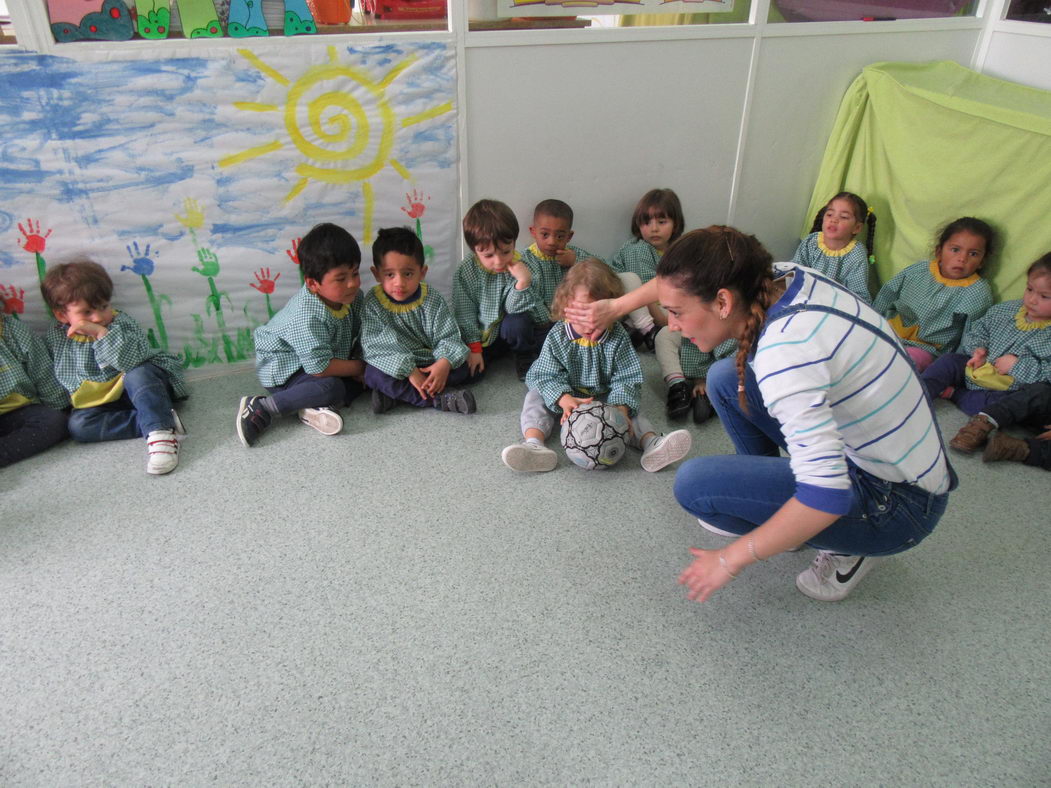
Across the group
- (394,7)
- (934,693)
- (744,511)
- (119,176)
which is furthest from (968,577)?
(119,176)

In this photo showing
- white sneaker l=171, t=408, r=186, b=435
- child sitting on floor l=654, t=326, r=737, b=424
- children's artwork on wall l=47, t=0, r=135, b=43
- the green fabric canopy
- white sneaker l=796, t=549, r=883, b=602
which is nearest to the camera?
white sneaker l=796, t=549, r=883, b=602

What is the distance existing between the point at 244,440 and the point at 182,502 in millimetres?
271

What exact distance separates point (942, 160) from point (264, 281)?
2297mm

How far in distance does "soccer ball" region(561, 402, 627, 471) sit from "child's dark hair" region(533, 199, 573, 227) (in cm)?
77

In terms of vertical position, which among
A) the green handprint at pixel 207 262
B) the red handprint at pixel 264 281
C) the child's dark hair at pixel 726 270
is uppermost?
the child's dark hair at pixel 726 270

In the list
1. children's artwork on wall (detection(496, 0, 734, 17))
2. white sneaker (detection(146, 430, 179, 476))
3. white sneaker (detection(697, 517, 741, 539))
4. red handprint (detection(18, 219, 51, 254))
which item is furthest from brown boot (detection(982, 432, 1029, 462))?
red handprint (detection(18, 219, 51, 254))

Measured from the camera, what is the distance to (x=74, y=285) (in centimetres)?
203

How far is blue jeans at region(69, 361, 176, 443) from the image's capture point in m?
2.03

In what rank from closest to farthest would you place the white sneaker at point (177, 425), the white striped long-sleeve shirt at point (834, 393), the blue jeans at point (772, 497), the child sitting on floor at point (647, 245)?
the white striped long-sleeve shirt at point (834, 393) → the blue jeans at point (772, 497) → the white sneaker at point (177, 425) → the child sitting on floor at point (647, 245)

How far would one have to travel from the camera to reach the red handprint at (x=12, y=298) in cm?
206

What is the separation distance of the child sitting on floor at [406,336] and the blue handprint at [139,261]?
25.2 inches

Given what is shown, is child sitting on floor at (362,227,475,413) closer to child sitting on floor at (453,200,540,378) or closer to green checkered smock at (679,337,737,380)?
child sitting on floor at (453,200,540,378)

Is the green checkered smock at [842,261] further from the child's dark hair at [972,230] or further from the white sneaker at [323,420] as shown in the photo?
the white sneaker at [323,420]

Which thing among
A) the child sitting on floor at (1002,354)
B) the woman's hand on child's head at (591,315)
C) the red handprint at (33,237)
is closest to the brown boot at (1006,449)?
the child sitting on floor at (1002,354)
